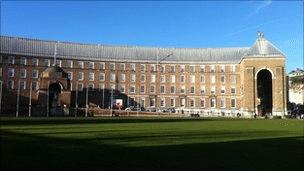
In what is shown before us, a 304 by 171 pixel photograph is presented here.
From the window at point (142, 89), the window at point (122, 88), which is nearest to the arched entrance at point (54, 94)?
the window at point (122, 88)

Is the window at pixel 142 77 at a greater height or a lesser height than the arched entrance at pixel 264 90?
greater

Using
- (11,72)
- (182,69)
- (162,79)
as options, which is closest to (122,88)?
(162,79)

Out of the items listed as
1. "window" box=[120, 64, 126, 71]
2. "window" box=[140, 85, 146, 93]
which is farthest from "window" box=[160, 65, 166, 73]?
"window" box=[120, 64, 126, 71]

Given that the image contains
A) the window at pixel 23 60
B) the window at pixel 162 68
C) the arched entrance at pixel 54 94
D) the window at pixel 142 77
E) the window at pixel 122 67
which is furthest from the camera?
the window at pixel 162 68

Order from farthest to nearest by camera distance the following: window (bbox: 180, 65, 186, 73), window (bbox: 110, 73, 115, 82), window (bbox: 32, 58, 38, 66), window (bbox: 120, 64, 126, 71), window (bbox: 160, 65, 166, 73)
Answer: window (bbox: 180, 65, 186, 73) → window (bbox: 160, 65, 166, 73) → window (bbox: 120, 64, 126, 71) → window (bbox: 110, 73, 115, 82) → window (bbox: 32, 58, 38, 66)

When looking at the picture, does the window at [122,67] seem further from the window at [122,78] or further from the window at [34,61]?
the window at [34,61]

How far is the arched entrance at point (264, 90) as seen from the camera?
381ft

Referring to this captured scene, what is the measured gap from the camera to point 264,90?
392 ft

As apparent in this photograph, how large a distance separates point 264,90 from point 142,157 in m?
110

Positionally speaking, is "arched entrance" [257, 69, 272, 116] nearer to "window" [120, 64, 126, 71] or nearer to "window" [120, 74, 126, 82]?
"window" [120, 74, 126, 82]

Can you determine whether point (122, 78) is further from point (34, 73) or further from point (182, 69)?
point (34, 73)

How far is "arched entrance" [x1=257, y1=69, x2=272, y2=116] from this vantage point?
116125 mm

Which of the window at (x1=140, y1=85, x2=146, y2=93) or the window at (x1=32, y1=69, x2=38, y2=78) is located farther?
the window at (x1=140, y1=85, x2=146, y2=93)

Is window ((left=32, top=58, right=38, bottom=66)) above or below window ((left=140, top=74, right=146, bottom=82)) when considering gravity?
above
